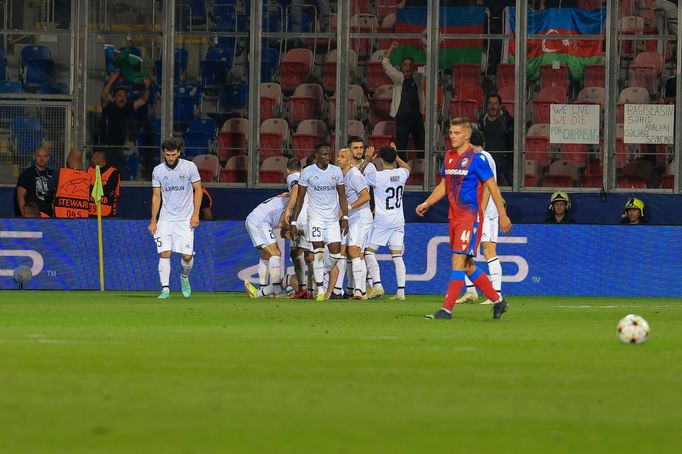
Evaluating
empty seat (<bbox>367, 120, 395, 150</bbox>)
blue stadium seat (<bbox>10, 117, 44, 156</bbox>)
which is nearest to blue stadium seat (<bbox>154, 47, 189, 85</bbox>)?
blue stadium seat (<bbox>10, 117, 44, 156</bbox>)

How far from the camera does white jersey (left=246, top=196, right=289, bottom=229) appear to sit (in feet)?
76.6

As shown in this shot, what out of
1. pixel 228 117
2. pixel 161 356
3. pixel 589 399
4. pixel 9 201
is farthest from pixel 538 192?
pixel 589 399

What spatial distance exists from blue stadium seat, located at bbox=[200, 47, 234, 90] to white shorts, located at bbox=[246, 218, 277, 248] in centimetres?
711

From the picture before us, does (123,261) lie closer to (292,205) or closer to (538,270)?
(292,205)

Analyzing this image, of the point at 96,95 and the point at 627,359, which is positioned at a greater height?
the point at 96,95

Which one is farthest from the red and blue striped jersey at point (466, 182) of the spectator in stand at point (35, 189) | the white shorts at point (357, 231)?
the spectator in stand at point (35, 189)

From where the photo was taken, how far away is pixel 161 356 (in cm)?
1090

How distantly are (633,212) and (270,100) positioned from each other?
740 centimetres

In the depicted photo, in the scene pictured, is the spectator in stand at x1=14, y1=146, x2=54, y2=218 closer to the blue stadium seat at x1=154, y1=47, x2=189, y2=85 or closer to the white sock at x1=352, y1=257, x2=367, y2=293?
the blue stadium seat at x1=154, y1=47, x2=189, y2=85

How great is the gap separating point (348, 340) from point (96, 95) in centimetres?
1849

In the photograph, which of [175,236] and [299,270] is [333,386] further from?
[299,270]

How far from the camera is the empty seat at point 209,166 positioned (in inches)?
1169

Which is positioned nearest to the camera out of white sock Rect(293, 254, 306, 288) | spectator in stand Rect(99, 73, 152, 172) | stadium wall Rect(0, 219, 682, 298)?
white sock Rect(293, 254, 306, 288)

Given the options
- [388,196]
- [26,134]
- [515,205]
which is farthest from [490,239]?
[26,134]
